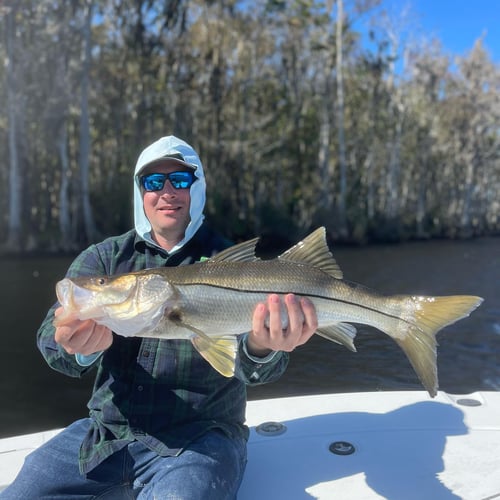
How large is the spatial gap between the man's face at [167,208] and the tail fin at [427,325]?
1.25 m

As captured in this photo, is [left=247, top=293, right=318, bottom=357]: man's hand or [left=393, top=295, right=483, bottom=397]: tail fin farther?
[left=393, top=295, right=483, bottom=397]: tail fin

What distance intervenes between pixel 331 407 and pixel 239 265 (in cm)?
187

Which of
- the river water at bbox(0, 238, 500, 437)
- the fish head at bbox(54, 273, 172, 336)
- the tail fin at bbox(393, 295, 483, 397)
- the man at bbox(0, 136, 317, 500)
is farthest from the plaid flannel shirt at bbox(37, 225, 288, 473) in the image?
the river water at bbox(0, 238, 500, 437)

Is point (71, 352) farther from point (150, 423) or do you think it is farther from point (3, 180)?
point (3, 180)

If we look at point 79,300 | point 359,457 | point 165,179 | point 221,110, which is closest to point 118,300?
point 79,300

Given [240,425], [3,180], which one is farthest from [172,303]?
[3,180]

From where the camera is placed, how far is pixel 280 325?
2586 millimetres

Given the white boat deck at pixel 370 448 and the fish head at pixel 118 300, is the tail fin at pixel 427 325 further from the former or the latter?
the fish head at pixel 118 300

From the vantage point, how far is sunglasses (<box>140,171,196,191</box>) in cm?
304

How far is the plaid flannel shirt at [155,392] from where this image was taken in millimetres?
2723

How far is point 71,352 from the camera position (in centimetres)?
255

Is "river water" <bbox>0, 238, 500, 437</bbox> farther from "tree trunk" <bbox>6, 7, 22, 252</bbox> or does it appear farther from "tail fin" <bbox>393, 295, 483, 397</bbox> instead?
"tree trunk" <bbox>6, 7, 22, 252</bbox>

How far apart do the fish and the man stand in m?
0.09

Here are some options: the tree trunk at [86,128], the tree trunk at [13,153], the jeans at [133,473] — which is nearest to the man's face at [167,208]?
the jeans at [133,473]
